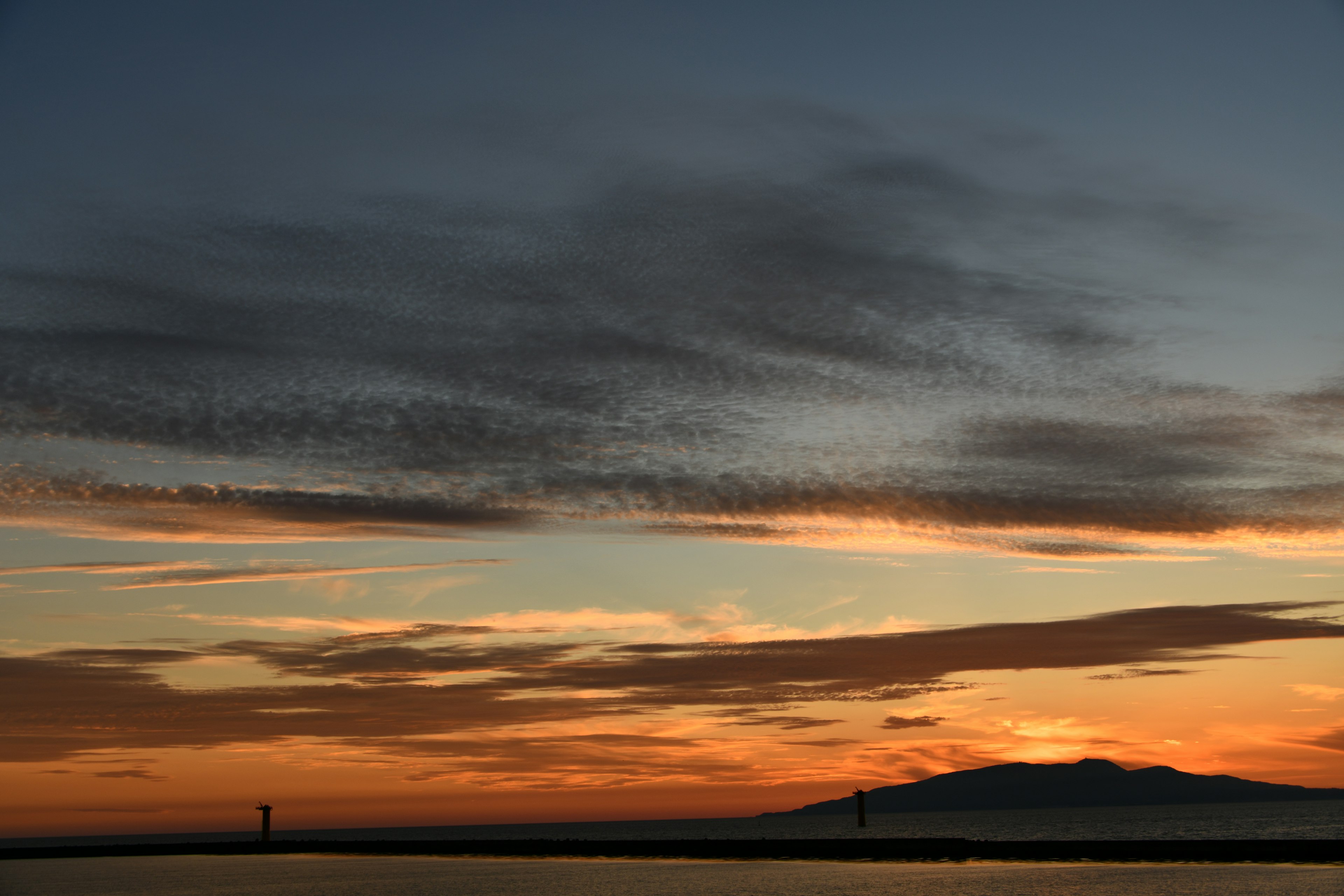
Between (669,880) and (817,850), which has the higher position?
(669,880)

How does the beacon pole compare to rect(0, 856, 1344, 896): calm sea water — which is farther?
the beacon pole

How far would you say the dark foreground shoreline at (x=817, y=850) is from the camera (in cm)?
6284

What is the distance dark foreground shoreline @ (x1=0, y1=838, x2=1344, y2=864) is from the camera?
6284 cm

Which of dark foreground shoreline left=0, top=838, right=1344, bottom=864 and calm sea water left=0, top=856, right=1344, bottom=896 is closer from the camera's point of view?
calm sea water left=0, top=856, right=1344, bottom=896

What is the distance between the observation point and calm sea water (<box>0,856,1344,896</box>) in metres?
58.5

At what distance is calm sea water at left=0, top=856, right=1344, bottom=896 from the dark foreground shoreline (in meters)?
1.03

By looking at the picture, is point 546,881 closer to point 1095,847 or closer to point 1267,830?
point 1095,847

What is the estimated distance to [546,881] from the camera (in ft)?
272

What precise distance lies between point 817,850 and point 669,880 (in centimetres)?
1990

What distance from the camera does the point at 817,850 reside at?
94750mm

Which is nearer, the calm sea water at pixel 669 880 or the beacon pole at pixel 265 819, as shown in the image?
the calm sea water at pixel 669 880

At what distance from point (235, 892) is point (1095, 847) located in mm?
61737

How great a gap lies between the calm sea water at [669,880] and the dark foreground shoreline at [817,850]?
3.40ft

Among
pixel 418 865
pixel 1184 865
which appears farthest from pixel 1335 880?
pixel 418 865
